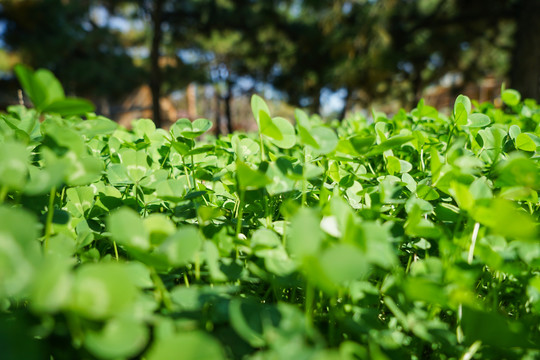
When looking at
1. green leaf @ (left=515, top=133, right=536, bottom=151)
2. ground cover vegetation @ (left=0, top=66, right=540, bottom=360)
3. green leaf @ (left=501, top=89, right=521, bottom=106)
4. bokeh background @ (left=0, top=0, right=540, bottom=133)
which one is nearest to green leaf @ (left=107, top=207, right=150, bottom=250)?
ground cover vegetation @ (left=0, top=66, right=540, bottom=360)

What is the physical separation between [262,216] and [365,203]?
158mm

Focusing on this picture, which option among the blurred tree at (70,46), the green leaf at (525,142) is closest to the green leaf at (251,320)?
the green leaf at (525,142)

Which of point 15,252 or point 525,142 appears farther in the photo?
point 525,142

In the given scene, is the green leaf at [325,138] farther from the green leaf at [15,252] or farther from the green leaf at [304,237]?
the green leaf at [15,252]

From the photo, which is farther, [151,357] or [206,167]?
[206,167]

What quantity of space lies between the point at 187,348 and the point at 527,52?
5871 millimetres

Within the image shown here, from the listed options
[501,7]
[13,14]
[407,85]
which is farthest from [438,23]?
[13,14]

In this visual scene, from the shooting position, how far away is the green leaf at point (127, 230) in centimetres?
26

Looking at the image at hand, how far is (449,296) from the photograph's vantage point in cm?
26

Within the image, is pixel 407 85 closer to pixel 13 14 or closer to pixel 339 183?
pixel 13 14

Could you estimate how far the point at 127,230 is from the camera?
→ 0.27 metres

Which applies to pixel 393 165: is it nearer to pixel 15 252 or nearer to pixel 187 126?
pixel 187 126

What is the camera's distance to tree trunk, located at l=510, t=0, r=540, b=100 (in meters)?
4.45

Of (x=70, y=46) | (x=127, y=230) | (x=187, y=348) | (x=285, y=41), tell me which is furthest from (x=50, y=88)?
(x=285, y=41)
